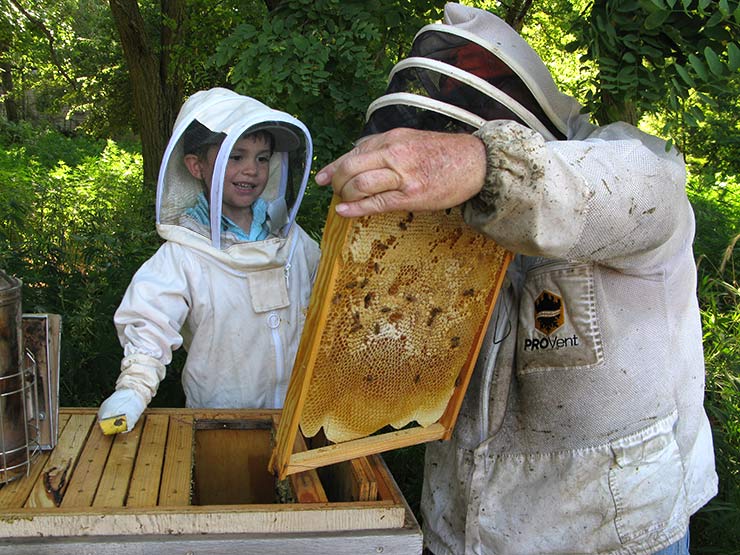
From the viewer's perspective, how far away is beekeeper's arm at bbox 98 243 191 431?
1.94 metres

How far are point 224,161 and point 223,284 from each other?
0.41 m

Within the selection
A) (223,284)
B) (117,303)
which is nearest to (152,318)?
(223,284)

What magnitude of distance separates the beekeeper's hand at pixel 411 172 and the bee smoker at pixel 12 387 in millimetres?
884

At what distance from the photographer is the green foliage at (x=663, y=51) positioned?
141 centimetres

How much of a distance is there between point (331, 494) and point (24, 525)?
3.01 feet

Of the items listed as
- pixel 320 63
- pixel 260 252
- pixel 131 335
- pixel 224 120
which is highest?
pixel 320 63

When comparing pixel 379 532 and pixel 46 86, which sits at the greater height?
pixel 46 86

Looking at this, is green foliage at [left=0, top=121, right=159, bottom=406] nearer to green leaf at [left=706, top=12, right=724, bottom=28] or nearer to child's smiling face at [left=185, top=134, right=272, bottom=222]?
A: child's smiling face at [left=185, top=134, right=272, bottom=222]

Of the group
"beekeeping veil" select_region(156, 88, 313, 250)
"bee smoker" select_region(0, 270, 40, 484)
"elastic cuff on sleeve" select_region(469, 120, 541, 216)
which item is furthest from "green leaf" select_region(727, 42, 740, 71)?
"bee smoker" select_region(0, 270, 40, 484)

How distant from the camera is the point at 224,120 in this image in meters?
2.31

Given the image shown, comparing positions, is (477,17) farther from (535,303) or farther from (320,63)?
(320,63)

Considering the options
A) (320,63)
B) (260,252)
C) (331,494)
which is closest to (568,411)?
(331,494)

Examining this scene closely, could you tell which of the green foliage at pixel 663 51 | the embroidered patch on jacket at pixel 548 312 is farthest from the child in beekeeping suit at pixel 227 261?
the green foliage at pixel 663 51

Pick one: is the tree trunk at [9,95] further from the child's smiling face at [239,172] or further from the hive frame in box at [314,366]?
the hive frame in box at [314,366]
